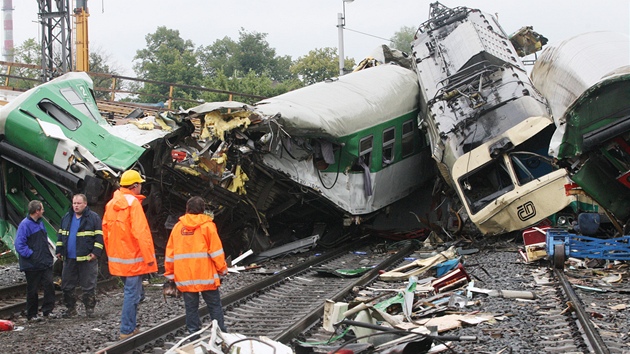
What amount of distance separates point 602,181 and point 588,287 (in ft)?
7.05

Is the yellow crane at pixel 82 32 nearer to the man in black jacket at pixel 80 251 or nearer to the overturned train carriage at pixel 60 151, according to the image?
the overturned train carriage at pixel 60 151

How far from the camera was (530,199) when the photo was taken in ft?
38.2

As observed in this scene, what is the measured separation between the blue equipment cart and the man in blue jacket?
20.2ft

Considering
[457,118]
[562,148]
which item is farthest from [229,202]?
[562,148]

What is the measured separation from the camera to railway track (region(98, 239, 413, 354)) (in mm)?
6293

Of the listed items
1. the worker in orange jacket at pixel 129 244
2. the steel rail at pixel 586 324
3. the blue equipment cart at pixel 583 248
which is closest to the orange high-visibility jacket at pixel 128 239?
the worker in orange jacket at pixel 129 244

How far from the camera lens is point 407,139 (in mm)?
15227

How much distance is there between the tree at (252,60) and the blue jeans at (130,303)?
61.8 meters

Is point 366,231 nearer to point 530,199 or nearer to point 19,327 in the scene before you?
point 530,199

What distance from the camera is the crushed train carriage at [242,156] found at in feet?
31.6

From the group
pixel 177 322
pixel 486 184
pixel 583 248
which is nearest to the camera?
pixel 177 322

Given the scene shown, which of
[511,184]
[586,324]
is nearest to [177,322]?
[586,324]

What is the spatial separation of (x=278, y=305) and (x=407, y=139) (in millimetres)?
7614

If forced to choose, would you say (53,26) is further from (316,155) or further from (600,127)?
(600,127)
